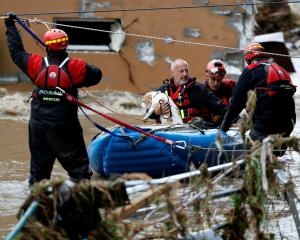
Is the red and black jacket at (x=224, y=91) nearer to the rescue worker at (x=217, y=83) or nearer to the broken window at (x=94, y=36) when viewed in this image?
the rescue worker at (x=217, y=83)

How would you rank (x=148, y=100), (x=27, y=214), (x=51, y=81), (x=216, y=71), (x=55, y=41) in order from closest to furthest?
(x=27, y=214), (x=51, y=81), (x=55, y=41), (x=148, y=100), (x=216, y=71)

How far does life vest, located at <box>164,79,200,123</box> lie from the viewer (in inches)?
396

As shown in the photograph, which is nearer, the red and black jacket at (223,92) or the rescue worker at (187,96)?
the rescue worker at (187,96)

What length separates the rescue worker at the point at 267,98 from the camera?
8305 mm

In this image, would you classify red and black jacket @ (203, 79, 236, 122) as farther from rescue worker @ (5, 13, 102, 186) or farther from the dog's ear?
rescue worker @ (5, 13, 102, 186)

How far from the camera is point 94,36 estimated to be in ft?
50.7

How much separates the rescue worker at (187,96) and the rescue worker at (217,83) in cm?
18

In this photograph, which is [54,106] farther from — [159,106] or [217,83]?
[217,83]

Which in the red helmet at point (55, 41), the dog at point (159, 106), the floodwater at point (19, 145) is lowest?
the floodwater at point (19, 145)

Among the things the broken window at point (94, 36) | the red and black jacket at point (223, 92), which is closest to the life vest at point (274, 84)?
the red and black jacket at point (223, 92)

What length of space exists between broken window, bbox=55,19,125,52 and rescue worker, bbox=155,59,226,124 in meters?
4.80

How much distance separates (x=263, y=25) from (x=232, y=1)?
309 cm

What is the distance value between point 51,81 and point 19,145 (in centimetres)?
375

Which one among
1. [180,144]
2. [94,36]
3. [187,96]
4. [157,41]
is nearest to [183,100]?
[187,96]
